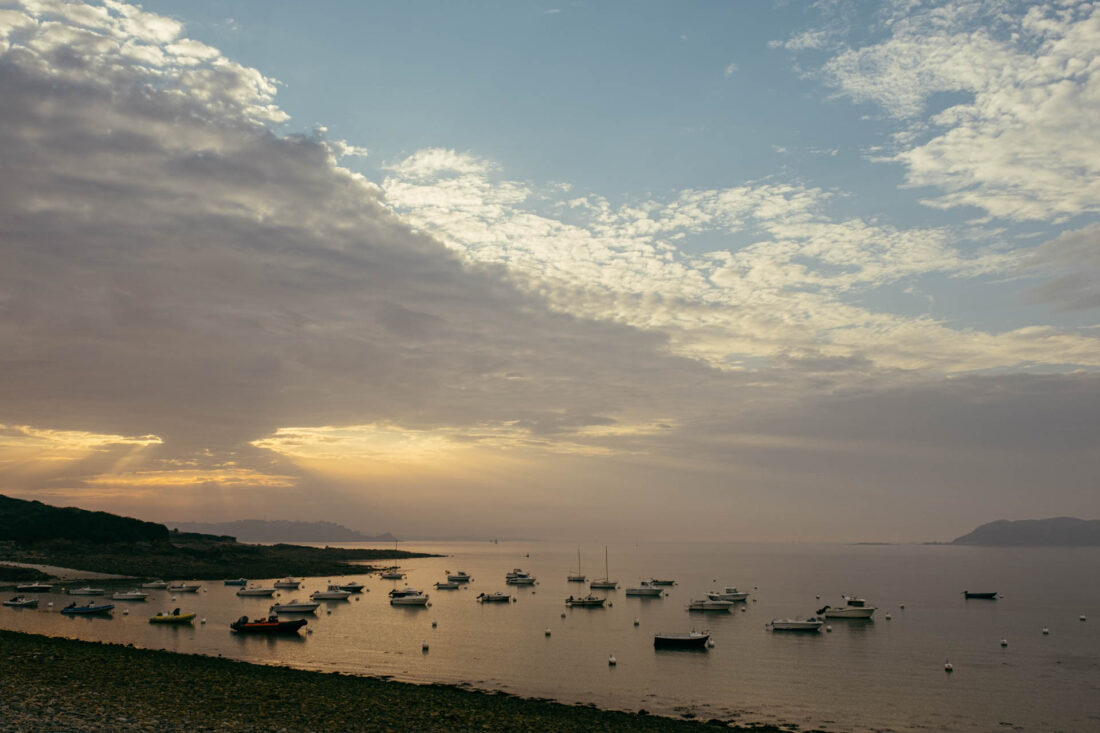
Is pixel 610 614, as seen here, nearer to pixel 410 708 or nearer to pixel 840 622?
pixel 840 622

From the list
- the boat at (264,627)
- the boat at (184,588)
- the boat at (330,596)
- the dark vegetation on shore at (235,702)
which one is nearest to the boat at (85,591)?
the boat at (184,588)

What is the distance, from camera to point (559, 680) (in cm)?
4822

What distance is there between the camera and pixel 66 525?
510 ft

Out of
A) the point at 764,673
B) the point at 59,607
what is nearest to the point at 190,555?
the point at 59,607

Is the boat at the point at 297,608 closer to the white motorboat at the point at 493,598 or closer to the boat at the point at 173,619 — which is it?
the boat at the point at 173,619

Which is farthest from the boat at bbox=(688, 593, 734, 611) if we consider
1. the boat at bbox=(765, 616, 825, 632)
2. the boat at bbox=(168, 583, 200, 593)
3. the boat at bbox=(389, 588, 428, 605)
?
the boat at bbox=(168, 583, 200, 593)

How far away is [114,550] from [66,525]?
1528 cm

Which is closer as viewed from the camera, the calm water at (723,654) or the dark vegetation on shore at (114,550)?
the calm water at (723,654)

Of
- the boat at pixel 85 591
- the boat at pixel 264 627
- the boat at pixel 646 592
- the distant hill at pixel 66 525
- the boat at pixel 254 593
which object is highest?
the distant hill at pixel 66 525

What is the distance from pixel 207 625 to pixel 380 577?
90315 millimetres

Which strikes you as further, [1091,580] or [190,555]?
[1091,580]

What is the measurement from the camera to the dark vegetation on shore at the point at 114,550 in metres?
130

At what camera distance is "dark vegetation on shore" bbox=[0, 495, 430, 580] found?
5118 inches

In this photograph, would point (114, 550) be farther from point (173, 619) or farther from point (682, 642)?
point (682, 642)
